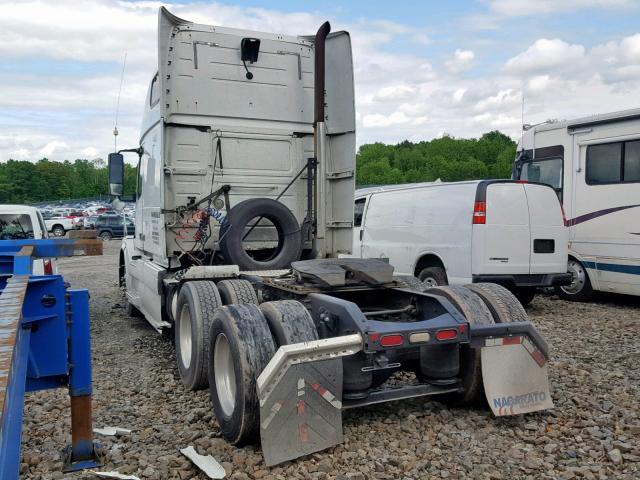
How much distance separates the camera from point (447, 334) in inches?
158

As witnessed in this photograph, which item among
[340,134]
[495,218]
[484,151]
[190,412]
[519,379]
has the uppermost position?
[484,151]

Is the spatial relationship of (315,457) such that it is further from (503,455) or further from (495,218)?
(495,218)

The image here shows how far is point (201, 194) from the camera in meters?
6.90

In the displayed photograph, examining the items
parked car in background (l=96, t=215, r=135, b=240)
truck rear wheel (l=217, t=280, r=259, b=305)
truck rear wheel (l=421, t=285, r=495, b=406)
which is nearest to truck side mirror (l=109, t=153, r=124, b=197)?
truck rear wheel (l=217, t=280, r=259, b=305)

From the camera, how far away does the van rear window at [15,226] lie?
345 inches

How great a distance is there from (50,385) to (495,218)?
6638 millimetres

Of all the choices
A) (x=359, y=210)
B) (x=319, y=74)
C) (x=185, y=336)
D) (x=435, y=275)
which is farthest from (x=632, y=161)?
(x=185, y=336)

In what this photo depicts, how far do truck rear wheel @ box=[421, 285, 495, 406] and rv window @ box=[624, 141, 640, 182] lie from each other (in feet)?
20.2

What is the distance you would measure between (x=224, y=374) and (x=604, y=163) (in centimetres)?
806

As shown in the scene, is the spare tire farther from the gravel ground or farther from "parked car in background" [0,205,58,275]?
"parked car in background" [0,205,58,275]

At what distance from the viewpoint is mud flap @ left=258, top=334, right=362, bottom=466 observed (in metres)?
3.58

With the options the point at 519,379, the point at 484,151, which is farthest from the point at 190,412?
the point at 484,151

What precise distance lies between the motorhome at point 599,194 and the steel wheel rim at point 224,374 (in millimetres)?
7322

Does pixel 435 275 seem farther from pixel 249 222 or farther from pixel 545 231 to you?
pixel 249 222
